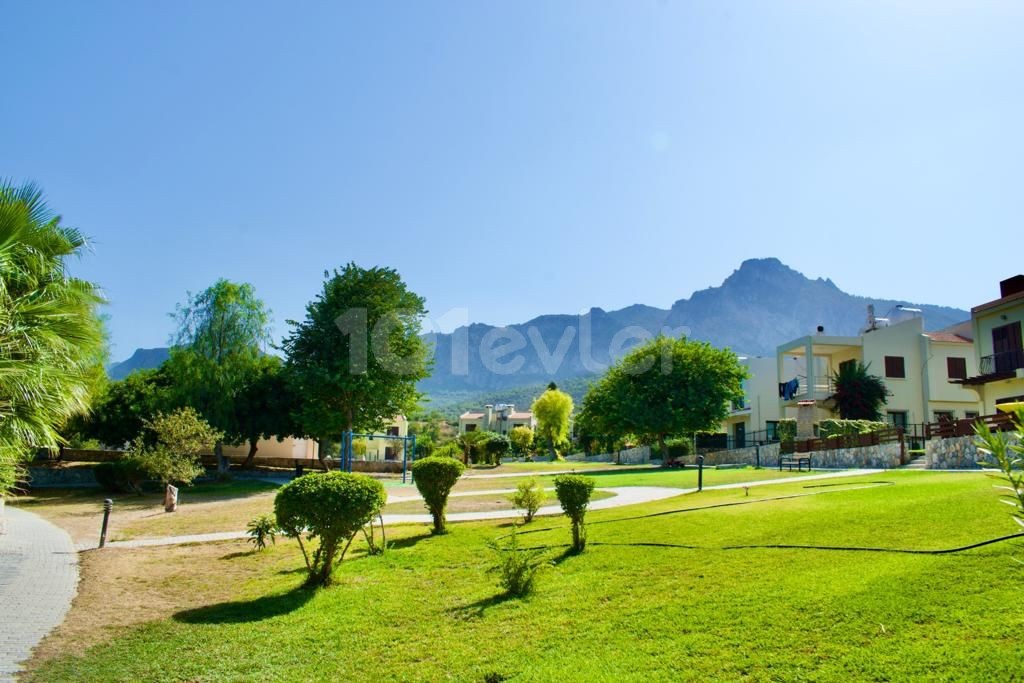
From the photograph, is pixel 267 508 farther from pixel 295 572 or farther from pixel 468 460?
pixel 468 460

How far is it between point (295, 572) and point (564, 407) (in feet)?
187

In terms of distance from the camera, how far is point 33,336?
1054 centimetres

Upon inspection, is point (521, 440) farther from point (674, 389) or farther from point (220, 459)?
point (220, 459)

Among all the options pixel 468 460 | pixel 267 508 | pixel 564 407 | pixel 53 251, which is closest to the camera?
pixel 53 251

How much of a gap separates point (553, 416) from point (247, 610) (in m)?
58.6

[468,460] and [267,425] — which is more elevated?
[267,425]

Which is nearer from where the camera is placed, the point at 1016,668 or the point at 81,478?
the point at 1016,668

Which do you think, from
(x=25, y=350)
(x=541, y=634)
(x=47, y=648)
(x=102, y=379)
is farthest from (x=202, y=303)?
(x=541, y=634)

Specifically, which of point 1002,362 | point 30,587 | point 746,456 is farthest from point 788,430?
point 30,587

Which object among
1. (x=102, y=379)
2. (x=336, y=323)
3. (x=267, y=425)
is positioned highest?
(x=336, y=323)

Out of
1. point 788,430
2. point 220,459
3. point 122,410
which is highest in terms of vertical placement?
point 122,410

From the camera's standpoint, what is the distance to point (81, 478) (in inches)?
1332

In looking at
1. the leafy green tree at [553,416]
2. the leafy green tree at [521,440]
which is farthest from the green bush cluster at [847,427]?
the leafy green tree at [521,440]

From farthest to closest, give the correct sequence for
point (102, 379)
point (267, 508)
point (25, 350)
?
point (102, 379) < point (267, 508) < point (25, 350)
